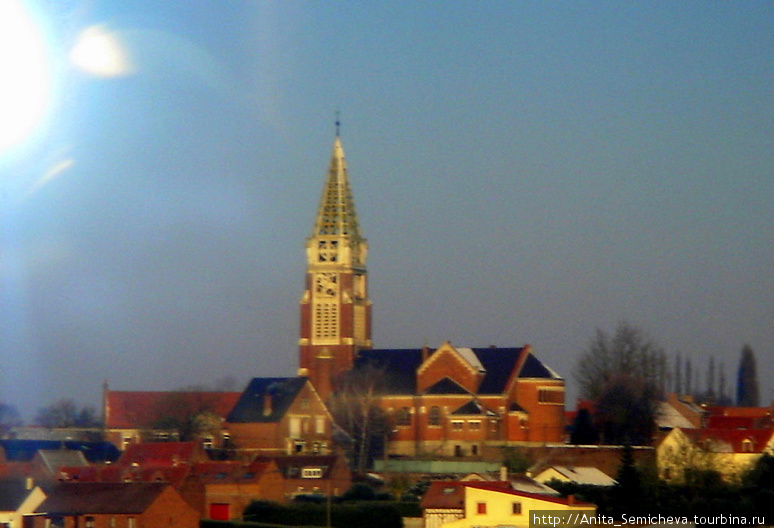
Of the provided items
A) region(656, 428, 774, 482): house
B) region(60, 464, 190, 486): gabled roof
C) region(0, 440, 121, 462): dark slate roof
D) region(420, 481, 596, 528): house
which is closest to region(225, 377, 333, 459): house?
region(0, 440, 121, 462): dark slate roof

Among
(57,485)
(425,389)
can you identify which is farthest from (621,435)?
(57,485)

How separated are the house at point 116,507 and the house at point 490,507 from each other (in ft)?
35.3

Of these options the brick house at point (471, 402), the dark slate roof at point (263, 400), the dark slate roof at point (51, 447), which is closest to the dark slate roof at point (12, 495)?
the dark slate roof at point (51, 447)

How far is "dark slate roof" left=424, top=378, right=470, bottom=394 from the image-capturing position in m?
102

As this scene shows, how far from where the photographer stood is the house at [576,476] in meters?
74.9

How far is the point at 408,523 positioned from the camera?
222 feet

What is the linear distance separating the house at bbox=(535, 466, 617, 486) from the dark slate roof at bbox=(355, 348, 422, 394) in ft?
83.2

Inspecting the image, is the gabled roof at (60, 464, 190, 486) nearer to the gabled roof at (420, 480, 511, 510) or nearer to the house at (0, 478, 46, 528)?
the house at (0, 478, 46, 528)

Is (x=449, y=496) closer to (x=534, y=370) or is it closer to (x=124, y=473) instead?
(x=124, y=473)

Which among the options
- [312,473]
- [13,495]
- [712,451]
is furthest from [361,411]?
[13,495]

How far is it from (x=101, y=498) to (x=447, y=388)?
37.7 metres

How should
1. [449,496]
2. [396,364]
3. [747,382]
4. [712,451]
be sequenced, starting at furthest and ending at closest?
[747,382] < [396,364] < [712,451] < [449,496]

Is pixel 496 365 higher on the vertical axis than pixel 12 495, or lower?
higher

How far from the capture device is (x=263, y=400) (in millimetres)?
103750
